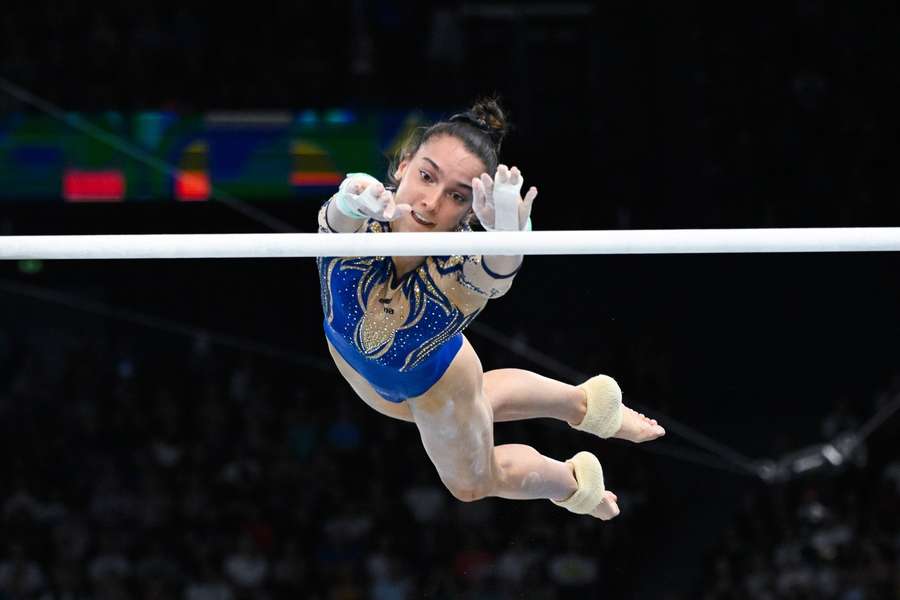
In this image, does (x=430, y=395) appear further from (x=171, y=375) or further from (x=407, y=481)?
(x=171, y=375)

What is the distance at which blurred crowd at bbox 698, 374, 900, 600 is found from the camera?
24.7ft

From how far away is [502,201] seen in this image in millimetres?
3354

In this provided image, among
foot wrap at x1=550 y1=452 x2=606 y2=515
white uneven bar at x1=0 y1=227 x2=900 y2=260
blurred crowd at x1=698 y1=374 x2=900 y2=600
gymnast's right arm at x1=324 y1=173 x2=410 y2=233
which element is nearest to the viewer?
white uneven bar at x1=0 y1=227 x2=900 y2=260

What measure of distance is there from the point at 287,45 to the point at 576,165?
1826 millimetres

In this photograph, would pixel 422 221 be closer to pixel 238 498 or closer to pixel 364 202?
pixel 364 202

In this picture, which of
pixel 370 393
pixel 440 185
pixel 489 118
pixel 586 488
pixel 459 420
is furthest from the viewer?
pixel 586 488

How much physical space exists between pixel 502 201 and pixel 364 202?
0.34 m

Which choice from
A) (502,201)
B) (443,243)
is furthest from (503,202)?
(443,243)

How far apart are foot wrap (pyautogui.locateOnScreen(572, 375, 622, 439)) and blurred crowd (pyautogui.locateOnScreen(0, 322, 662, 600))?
3344 millimetres

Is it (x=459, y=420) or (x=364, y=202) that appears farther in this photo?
(x=459, y=420)

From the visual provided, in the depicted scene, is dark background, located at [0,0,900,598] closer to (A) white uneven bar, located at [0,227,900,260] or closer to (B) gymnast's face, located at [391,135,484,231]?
(B) gymnast's face, located at [391,135,484,231]

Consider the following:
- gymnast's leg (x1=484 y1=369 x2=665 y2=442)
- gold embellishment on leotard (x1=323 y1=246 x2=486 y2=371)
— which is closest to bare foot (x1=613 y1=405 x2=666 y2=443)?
gymnast's leg (x1=484 y1=369 x2=665 y2=442)

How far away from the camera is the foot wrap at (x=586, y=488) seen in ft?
14.2

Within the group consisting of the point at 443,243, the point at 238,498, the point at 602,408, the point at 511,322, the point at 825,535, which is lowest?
the point at 825,535
